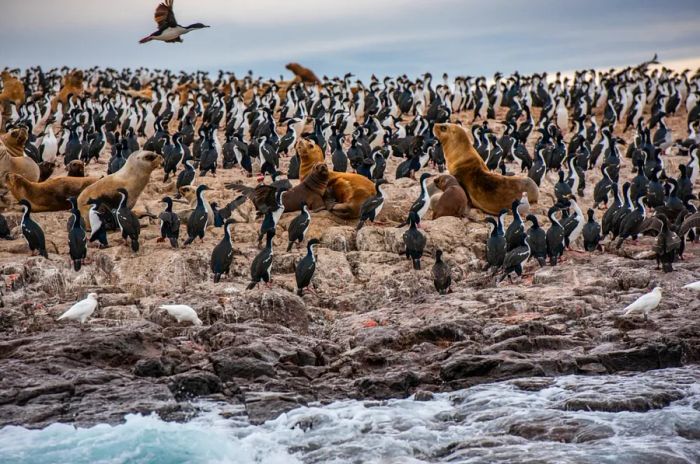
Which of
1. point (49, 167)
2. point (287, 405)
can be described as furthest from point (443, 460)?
point (49, 167)

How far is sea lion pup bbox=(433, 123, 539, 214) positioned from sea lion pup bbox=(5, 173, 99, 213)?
22.7ft

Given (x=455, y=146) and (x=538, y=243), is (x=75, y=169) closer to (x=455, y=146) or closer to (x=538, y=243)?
(x=455, y=146)

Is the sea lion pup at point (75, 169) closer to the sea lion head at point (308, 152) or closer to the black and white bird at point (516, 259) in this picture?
the sea lion head at point (308, 152)

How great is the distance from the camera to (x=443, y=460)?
29.7 feet

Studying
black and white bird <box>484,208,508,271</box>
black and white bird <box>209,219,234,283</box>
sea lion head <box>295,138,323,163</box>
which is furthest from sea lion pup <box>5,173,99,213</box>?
black and white bird <box>484,208,508,271</box>

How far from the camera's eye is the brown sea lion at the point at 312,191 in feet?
55.6

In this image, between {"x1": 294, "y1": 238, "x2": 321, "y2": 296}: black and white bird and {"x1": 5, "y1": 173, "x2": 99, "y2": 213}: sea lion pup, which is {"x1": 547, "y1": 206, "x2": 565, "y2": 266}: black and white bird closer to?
{"x1": 294, "y1": 238, "x2": 321, "y2": 296}: black and white bird

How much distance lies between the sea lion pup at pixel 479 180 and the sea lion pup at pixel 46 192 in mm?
6909

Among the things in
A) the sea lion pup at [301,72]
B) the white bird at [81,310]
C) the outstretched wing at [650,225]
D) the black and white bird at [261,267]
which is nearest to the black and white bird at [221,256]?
the black and white bird at [261,267]

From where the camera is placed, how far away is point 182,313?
12.4 meters

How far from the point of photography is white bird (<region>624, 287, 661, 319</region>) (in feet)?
39.4

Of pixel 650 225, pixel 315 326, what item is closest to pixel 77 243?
pixel 315 326

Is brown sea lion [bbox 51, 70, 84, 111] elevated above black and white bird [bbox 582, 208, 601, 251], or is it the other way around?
brown sea lion [bbox 51, 70, 84, 111]

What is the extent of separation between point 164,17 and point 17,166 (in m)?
6.87
